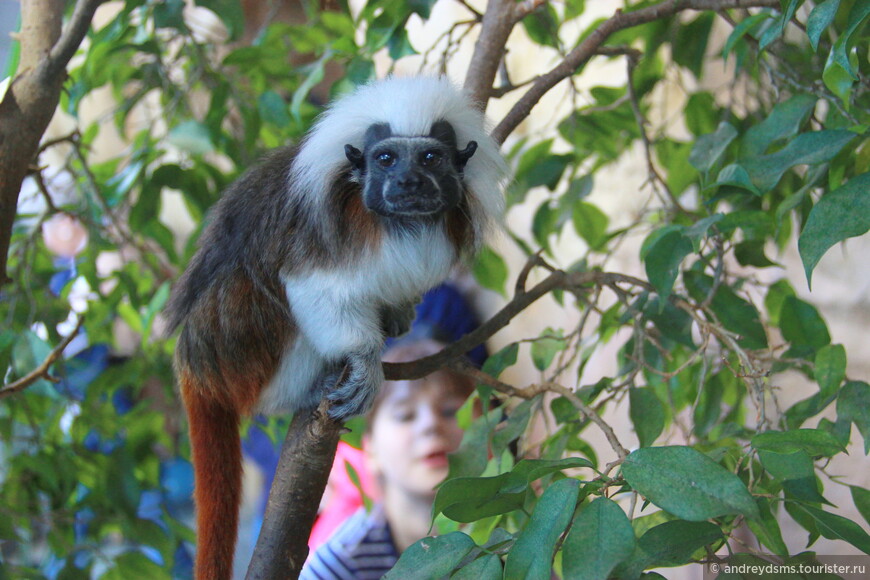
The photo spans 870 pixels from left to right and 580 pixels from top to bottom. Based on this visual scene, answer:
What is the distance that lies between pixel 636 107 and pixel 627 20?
0.60ft

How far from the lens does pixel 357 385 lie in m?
1.27

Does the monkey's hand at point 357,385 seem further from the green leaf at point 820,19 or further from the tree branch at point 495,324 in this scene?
the green leaf at point 820,19

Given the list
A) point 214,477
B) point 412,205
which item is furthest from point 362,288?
point 214,477

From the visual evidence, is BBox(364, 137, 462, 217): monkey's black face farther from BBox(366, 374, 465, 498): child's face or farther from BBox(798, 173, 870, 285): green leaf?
BBox(366, 374, 465, 498): child's face

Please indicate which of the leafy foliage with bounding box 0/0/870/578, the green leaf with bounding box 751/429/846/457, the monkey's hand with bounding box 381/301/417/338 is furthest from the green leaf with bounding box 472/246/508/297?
the green leaf with bounding box 751/429/846/457

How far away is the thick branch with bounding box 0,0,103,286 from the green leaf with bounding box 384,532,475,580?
791 mm

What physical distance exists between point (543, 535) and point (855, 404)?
0.58 meters

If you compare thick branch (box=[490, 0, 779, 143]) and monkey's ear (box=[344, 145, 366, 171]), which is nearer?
monkey's ear (box=[344, 145, 366, 171])

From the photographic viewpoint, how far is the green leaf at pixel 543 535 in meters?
0.75

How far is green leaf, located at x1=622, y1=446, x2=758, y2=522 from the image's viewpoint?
72cm

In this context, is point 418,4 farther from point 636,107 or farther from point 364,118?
point 636,107

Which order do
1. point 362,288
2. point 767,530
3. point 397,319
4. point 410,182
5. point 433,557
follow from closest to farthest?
point 433,557
point 767,530
point 410,182
point 362,288
point 397,319

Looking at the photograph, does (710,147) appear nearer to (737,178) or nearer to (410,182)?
(737,178)

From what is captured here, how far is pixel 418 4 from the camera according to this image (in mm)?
1402
